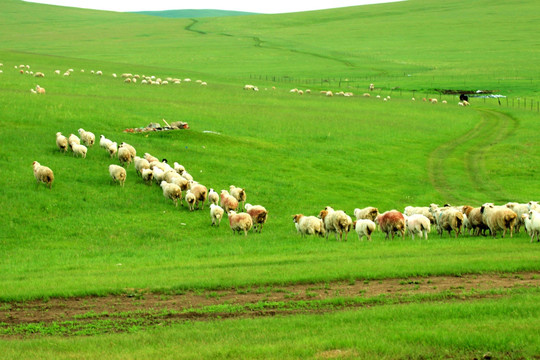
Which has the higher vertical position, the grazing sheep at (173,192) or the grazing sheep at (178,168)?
the grazing sheep at (178,168)

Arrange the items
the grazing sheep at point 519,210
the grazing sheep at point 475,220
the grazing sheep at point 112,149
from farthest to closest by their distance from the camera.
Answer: the grazing sheep at point 112,149 → the grazing sheep at point 519,210 → the grazing sheep at point 475,220

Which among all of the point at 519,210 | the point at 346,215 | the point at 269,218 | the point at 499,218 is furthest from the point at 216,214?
the point at 519,210

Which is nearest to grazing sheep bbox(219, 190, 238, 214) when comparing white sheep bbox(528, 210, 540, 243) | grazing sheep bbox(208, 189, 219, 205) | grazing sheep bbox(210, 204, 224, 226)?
grazing sheep bbox(208, 189, 219, 205)

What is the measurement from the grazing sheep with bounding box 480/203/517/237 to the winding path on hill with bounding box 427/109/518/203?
961 cm

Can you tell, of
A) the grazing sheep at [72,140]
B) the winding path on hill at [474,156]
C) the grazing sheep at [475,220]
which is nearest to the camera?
the grazing sheep at [475,220]

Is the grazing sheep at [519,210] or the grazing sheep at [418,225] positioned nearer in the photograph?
the grazing sheep at [418,225]

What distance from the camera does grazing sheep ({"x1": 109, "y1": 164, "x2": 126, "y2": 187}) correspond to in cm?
2836

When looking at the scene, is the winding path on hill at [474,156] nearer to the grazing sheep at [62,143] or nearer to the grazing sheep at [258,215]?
the grazing sheep at [258,215]

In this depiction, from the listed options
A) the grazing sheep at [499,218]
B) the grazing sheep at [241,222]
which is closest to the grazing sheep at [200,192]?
the grazing sheep at [241,222]

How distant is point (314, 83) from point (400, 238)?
72095mm

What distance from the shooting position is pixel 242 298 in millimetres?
14375

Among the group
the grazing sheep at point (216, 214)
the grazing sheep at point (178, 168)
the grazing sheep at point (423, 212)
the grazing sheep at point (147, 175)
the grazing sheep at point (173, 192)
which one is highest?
the grazing sheep at point (178, 168)

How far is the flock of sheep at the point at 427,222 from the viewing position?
70.1ft

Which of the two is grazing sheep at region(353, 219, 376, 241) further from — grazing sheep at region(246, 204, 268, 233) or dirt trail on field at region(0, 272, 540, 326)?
dirt trail on field at region(0, 272, 540, 326)
